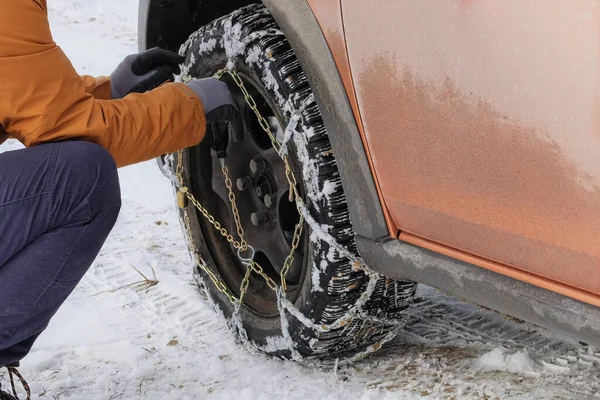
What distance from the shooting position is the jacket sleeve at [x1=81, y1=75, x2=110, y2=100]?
208 centimetres

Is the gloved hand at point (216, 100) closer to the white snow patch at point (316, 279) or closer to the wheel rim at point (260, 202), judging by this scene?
the wheel rim at point (260, 202)

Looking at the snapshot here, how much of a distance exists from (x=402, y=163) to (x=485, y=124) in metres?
0.25

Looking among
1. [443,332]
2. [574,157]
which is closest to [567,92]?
[574,157]

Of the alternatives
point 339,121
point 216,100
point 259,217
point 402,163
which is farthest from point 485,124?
point 259,217

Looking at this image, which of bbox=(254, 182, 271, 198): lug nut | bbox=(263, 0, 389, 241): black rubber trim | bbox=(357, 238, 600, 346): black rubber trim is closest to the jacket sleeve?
bbox=(254, 182, 271, 198): lug nut

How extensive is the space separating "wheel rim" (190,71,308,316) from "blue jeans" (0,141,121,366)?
511 millimetres

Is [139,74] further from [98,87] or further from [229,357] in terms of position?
[229,357]

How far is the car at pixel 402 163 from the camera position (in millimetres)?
1203

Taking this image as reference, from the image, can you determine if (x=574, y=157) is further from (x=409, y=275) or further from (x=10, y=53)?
(x=10, y=53)

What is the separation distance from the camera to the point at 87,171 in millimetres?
1728

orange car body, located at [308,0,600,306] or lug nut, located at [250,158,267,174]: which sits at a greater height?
orange car body, located at [308,0,600,306]

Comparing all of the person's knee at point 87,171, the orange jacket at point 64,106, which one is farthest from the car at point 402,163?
the person's knee at point 87,171

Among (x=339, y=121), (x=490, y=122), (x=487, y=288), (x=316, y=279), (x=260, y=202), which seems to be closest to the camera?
(x=490, y=122)

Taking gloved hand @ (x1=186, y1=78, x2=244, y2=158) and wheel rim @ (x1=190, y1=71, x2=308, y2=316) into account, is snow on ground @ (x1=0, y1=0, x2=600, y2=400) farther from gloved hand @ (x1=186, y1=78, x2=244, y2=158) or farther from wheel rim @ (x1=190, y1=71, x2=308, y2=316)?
gloved hand @ (x1=186, y1=78, x2=244, y2=158)
